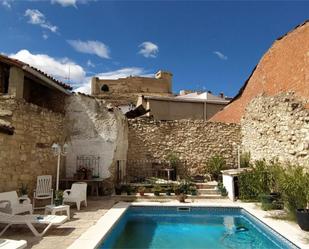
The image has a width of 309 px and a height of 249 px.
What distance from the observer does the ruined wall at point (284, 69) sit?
10.7m

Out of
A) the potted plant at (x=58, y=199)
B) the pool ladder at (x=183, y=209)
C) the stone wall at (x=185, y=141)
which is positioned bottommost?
the pool ladder at (x=183, y=209)

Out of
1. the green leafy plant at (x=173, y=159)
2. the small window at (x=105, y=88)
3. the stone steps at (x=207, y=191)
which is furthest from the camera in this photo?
the small window at (x=105, y=88)

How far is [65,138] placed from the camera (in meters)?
12.8

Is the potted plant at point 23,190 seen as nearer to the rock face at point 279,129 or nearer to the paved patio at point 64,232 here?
the paved patio at point 64,232

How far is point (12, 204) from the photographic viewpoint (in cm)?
725

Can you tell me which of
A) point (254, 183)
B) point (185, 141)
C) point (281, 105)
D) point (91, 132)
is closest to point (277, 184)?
point (254, 183)

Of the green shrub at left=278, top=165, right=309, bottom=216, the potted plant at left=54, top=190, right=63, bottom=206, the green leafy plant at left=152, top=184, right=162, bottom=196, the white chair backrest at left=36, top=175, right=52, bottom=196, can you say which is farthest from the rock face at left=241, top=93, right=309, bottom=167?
the white chair backrest at left=36, top=175, right=52, bottom=196

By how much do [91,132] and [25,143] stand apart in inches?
139

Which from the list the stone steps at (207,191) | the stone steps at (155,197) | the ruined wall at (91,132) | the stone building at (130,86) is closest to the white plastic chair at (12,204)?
the stone steps at (155,197)

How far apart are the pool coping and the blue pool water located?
13cm

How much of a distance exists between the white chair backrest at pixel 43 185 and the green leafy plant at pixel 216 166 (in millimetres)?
8153

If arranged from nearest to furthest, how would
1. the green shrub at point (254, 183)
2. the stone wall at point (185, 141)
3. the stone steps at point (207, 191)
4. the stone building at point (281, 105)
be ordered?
1. the stone building at point (281, 105)
2. the green shrub at point (254, 183)
3. the stone steps at point (207, 191)
4. the stone wall at point (185, 141)

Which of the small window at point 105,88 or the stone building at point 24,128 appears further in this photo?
the small window at point 105,88

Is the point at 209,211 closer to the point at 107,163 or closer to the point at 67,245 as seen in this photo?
the point at 107,163
